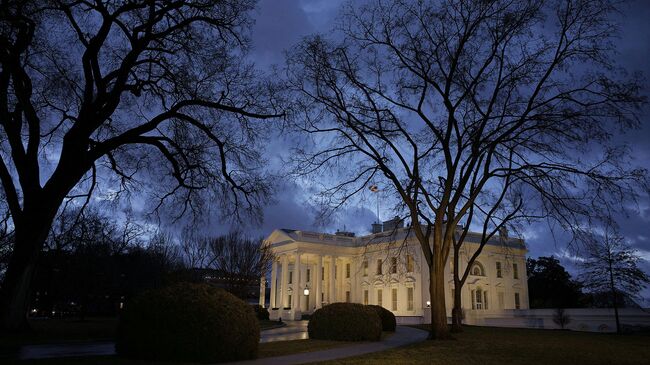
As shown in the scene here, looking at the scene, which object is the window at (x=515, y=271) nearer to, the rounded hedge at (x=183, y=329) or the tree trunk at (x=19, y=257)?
the rounded hedge at (x=183, y=329)

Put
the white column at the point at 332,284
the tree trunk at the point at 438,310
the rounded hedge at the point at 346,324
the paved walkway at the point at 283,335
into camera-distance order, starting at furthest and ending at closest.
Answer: the white column at the point at 332,284 < the paved walkway at the point at 283,335 < the rounded hedge at the point at 346,324 < the tree trunk at the point at 438,310

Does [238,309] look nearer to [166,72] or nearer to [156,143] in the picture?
[156,143]

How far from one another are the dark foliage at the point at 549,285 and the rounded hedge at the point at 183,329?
63988mm

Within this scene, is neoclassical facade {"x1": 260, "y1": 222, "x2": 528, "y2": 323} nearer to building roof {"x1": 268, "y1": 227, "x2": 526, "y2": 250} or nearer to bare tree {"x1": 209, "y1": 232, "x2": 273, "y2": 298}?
building roof {"x1": 268, "y1": 227, "x2": 526, "y2": 250}

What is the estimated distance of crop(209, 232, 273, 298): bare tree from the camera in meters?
43.2

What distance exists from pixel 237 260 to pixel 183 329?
34.2m

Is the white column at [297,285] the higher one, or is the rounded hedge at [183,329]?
the white column at [297,285]

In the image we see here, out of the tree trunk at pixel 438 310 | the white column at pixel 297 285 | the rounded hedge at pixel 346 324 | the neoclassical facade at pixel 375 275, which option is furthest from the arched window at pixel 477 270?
the rounded hedge at pixel 346 324

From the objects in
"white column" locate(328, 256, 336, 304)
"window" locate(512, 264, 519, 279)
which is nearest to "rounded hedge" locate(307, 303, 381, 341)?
"white column" locate(328, 256, 336, 304)

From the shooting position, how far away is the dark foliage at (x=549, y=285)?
224ft

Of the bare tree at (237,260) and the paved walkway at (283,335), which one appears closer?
the paved walkway at (283,335)

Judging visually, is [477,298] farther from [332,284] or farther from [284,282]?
[284,282]

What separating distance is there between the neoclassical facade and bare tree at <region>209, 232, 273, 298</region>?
31.8 ft

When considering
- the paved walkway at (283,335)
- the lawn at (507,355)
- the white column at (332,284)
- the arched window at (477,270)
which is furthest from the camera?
the white column at (332,284)
